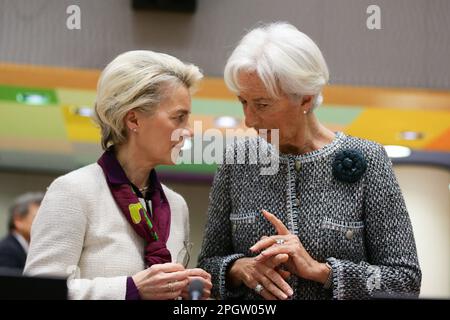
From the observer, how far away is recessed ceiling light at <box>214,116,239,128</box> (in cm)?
462

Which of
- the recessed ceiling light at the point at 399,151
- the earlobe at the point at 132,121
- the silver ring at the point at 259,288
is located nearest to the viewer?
the silver ring at the point at 259,288

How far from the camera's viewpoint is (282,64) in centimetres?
153

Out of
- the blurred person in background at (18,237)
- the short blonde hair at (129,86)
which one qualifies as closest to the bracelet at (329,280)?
the short blonde hair at (129,86)

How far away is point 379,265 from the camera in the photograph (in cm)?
152

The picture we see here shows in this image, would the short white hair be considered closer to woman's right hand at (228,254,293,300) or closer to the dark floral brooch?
the dark floral brooch

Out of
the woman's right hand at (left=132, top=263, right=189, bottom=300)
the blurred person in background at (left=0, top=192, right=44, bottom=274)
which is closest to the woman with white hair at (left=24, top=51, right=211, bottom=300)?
the woman's right hand at (left=132, top=263, right=189, bottom=300)

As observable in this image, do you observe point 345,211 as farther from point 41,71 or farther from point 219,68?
point 41,71

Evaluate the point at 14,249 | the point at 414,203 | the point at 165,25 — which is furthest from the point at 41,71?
the point at 414,203

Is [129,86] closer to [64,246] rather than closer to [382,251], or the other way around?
[64,246]

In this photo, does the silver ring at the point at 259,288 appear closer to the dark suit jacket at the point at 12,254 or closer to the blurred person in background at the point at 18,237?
the blurred person in background at the point at 18,237

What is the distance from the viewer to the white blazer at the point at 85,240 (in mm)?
1417

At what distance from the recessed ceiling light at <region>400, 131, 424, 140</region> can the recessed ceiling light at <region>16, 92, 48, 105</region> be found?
2188 mm

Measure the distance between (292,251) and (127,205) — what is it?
38 centimetres

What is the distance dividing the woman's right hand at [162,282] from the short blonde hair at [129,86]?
0.37m
